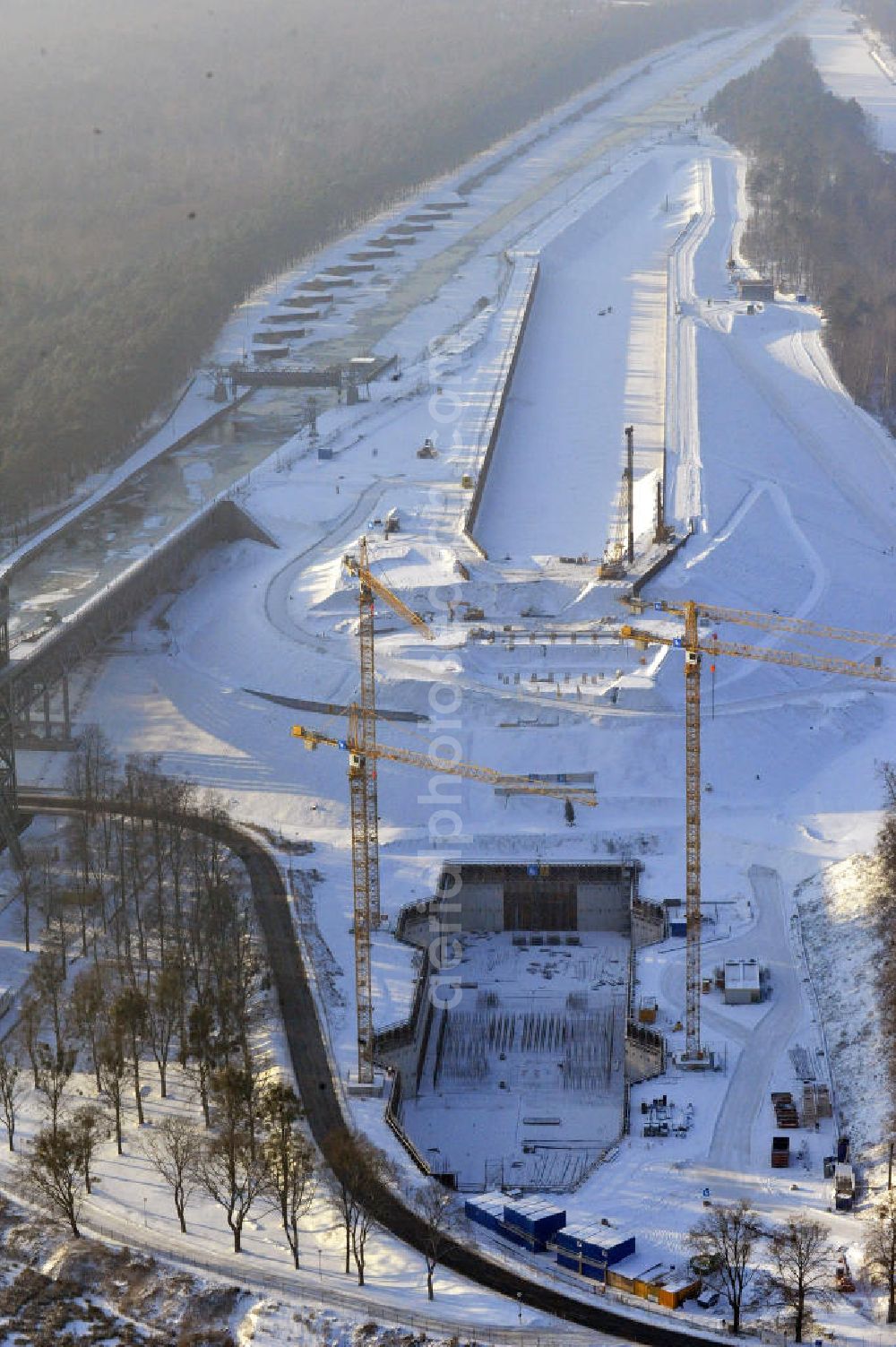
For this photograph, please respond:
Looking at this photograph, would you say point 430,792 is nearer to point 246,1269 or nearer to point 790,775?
point 790,775

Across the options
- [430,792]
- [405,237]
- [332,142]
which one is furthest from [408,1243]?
[332,142]

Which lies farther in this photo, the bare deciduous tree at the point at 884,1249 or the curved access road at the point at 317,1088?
the curved access road at the point at 317,1088

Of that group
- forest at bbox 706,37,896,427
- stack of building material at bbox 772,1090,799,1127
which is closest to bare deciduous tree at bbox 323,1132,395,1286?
stack of building material at bbox 772,1090,799,1127

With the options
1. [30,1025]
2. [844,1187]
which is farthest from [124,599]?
[844,1187]

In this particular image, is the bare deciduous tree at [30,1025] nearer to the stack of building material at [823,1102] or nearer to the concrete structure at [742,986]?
the concrete structure at [742,986]

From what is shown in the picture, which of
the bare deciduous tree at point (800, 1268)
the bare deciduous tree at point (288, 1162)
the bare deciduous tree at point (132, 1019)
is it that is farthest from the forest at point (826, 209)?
the bare deciduous tree at point (800, 1268)

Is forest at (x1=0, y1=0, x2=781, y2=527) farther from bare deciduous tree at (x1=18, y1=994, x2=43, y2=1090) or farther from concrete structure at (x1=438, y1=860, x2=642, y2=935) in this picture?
bare deciduous tree at (x1=18, y1=994, x2=43, y2=1090)

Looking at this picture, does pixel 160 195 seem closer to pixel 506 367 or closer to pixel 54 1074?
pixel 506 367
